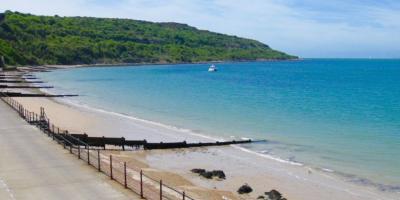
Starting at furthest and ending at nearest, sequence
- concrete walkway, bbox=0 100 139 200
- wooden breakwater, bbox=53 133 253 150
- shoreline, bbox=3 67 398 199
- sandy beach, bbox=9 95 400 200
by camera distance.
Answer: wooden breakwater, bbox=53 133 253 150 < shoreline, bbox=3 67 398 199 < sandy beach, bbox=9 95 400 200 < concrete walkway, bbox=0 100 139 200

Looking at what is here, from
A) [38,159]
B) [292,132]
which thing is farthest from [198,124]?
[38,159]

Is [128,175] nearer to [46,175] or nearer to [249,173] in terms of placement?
[46,175]

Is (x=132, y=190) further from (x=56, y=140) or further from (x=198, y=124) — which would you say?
(x=198, y=124)

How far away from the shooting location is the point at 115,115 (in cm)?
5300

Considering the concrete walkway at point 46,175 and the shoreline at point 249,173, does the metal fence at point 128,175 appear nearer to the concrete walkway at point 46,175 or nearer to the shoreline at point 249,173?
the concrete walkway at point 46,175

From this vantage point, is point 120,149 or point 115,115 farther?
point 115,115

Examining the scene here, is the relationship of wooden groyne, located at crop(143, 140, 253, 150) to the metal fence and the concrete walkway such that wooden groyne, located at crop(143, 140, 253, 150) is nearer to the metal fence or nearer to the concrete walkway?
the metal fence

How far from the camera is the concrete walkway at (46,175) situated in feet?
60.5

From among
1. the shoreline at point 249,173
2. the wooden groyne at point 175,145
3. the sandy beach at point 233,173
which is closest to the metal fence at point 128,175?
the sandy beach at point 233,173

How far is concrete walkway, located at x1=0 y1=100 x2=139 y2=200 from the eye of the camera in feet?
60.5

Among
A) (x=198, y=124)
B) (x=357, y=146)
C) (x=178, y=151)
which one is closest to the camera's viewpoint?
(x=178, y=151)

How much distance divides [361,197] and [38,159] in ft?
49.1

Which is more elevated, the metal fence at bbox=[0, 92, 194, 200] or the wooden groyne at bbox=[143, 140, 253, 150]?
the metal fence at bbox=[0, 92, 194, 200]

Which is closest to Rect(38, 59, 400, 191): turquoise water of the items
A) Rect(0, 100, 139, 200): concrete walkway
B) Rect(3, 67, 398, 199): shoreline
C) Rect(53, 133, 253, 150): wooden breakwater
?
Rect(3, 67, 398, 199): shoreline
